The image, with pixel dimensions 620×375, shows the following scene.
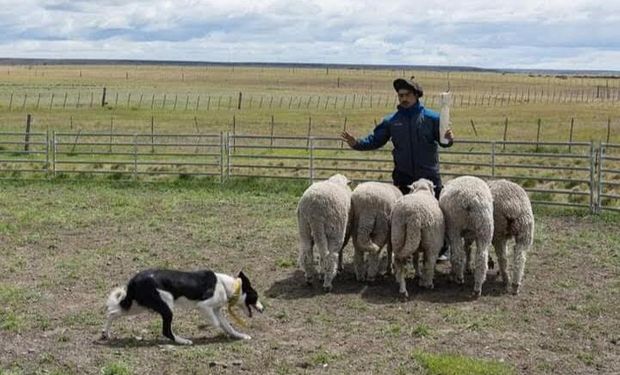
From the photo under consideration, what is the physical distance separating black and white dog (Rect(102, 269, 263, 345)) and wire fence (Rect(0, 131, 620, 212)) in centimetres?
794

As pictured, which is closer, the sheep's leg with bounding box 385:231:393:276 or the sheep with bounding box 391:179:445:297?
the sheep with bounding box 391:179:445:297

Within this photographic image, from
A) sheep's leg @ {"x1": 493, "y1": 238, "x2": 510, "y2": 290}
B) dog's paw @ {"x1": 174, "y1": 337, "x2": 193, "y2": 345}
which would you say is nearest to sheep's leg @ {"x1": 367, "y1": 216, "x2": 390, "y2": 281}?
sheep's leg @ {"x1": 493, "y1": 238, "x2": 510, "y2": 290}

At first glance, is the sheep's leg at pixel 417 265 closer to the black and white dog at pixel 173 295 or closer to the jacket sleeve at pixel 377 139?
the jacket sleeve at pixel 377 139

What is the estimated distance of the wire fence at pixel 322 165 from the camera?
48.2 feet

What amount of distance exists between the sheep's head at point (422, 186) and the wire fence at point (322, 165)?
550cm

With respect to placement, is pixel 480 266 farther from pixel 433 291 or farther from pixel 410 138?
pixel 410 138

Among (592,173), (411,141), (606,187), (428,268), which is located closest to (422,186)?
(411,141)

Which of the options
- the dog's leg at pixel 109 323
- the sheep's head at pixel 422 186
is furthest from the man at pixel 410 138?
the dog's leg at pixel 109 323

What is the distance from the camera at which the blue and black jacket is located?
917 centimetres

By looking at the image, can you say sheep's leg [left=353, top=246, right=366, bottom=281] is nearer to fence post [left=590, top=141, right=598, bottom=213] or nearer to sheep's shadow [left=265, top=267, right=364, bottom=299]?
sheep's shadow [left=265, top=267, right=364, bottom=299]

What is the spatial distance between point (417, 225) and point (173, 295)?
2.84 meters

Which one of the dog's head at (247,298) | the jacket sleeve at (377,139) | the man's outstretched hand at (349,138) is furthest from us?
the jacket sleeve at (377,139)

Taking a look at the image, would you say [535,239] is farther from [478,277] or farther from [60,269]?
[60,269]

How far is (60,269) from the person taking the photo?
9.59 metres
